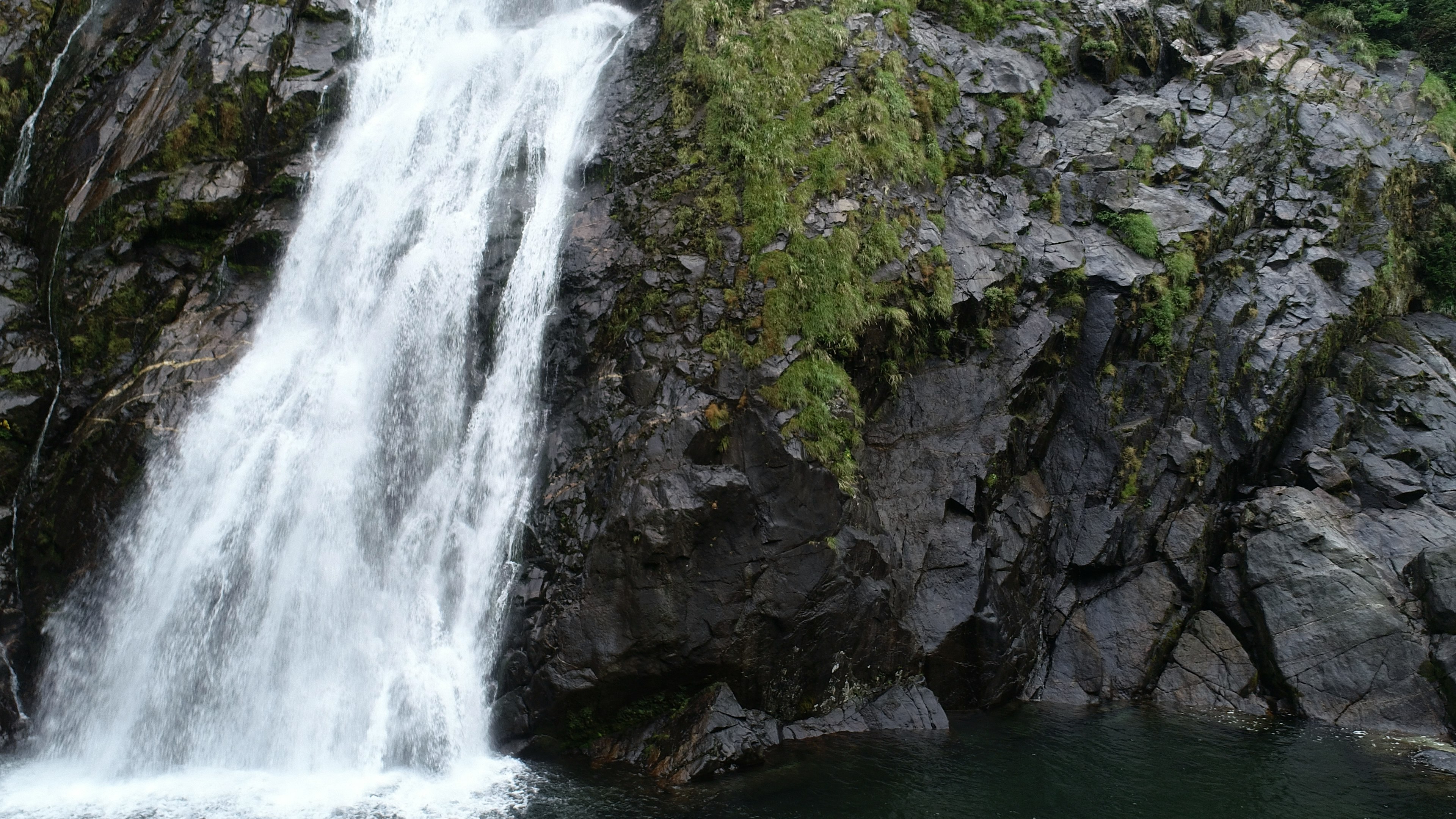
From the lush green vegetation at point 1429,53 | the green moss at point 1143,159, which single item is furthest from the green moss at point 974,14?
the lush green vegetation at point 1429,53

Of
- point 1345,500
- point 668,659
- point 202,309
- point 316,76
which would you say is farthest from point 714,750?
point 316,76

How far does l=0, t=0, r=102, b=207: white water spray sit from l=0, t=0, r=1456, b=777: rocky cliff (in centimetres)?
15

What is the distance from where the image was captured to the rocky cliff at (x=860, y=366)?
11.6 meters

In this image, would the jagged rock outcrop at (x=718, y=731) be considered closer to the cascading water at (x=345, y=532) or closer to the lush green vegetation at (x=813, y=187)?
the cascading water at (x=345, y=532)

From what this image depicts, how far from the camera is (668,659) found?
36.1 ft

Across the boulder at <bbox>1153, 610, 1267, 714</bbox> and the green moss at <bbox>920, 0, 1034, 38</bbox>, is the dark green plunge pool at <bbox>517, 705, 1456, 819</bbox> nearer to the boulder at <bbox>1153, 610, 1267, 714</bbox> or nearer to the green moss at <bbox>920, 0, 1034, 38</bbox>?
the boulder at <bbox>1153, 610, 1267, 714</bbox>

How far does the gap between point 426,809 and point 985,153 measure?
551 inches

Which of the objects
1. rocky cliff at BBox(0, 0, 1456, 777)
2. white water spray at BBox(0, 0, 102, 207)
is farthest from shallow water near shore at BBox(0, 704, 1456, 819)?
white water spray at BBox(0, 0, 102, 207)

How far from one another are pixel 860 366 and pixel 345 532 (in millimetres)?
7655

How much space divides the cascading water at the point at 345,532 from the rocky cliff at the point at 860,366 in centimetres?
58

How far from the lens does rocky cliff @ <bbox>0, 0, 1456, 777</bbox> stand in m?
11.6

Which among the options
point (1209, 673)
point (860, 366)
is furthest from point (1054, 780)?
point (860, 366)

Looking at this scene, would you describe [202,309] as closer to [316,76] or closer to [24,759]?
[316,76]

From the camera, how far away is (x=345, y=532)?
1166cm
